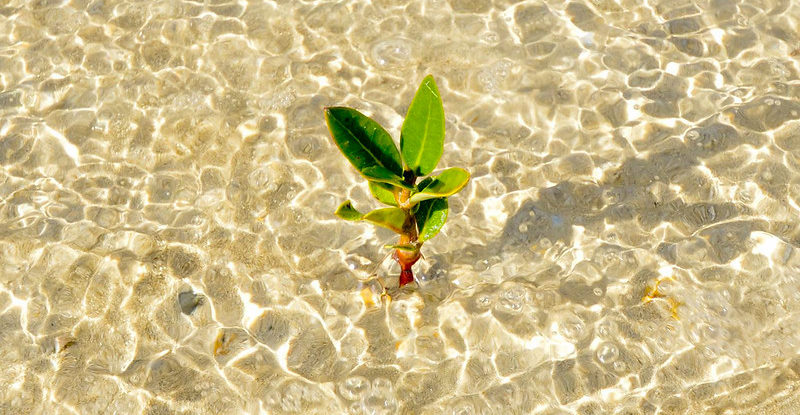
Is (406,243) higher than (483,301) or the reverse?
higher

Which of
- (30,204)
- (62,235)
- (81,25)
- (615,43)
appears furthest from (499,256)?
(81,25)

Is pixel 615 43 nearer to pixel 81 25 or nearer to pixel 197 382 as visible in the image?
pixel 197 382

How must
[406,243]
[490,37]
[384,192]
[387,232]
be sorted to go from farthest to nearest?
[490,37], [387,232], [406,243], [384,192]

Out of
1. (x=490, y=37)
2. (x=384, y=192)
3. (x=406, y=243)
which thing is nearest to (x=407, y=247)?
(x=406, y=243)

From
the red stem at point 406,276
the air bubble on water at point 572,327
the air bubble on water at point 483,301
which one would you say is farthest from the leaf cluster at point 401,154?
the air bubble on water at point 572,327

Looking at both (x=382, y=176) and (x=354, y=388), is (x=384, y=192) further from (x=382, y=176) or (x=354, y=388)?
(x=354, y=388)

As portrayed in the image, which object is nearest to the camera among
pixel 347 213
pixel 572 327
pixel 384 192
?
pixel 347 213

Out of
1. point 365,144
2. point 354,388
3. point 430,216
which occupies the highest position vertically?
point 365,144
